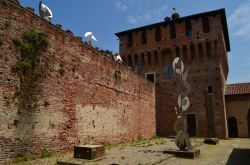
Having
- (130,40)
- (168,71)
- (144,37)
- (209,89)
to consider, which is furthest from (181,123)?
(130,40)

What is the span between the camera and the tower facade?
22.2 meters

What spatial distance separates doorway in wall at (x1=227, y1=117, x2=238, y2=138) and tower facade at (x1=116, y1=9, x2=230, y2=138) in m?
2.40

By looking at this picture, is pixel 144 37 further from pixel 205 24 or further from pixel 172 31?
pixel 205 24

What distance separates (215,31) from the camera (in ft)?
74.2

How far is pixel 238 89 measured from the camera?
2408 cm

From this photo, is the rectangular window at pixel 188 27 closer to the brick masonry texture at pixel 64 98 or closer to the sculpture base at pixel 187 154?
the brick masonry texture at pixel 64 98

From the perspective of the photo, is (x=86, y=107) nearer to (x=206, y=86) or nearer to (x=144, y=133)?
(x=144, y=133)

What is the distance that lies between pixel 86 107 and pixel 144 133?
25.9 ft

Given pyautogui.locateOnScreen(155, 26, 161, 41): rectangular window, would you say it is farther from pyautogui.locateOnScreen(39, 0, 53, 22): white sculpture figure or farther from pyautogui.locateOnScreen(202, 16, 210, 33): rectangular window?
pyautogui.locateOnScreen(39, 0, 53, 22): white sculpture figure

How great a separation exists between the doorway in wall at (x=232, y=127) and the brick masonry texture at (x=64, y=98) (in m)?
10.6

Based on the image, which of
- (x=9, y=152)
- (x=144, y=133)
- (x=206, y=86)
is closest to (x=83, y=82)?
(x=9, y=152)

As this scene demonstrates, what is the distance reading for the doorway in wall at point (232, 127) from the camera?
23352 mm

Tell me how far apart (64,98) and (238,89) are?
18.3 meters

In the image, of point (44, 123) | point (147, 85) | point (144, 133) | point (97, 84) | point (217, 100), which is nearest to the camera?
point (44, 123)
